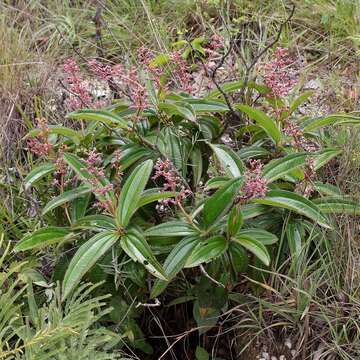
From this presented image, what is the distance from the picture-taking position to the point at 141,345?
205 cm

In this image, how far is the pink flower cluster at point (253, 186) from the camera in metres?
1.78

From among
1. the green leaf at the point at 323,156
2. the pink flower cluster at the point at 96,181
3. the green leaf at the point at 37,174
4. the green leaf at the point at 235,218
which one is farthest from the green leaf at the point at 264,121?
the green leaf at the point at 37,174

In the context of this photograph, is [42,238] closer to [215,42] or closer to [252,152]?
[252,152]

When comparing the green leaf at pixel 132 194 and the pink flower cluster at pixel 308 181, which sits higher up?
the green leaf at pixel 132 194

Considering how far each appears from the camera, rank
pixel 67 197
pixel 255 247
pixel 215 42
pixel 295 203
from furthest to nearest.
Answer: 1. pixel 215 42
2. pixel 67 197
3. pixel 295 203
4. pixel 255 247

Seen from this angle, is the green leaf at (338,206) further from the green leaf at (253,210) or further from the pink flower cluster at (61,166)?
the pink flower cluster at (61,166)

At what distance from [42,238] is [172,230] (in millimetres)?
349

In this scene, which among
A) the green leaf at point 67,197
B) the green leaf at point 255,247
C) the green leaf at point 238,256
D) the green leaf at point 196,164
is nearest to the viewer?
the green leaf at point 255,247

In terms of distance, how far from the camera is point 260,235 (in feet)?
6.08

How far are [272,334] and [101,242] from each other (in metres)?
0.55

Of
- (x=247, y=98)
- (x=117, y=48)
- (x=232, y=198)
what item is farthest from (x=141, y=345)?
(x=117, y=48)

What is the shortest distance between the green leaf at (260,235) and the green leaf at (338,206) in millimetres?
207

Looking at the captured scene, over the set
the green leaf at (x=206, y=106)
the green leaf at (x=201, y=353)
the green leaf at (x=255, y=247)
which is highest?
the green leaf at (x=206, y=106)

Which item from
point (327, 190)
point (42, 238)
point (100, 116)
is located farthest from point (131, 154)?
point (327, 190)
